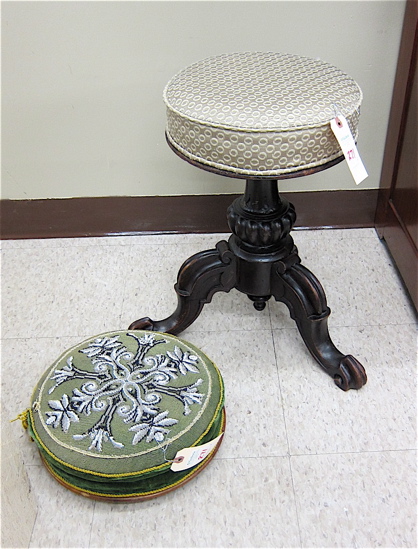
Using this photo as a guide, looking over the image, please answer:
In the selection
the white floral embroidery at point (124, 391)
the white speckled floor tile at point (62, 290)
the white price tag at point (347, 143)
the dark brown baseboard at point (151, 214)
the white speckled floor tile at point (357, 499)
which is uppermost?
the white price tag at point (347, 143)

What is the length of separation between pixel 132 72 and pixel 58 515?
1.15 m

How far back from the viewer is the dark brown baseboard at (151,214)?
178 cm

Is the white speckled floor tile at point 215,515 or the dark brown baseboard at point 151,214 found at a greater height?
the dark brown baseboard at point 151,214

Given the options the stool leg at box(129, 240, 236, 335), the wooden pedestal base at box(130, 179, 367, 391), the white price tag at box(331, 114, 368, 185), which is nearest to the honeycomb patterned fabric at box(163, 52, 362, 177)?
the white price tag at box(331, 114, 368, 185)

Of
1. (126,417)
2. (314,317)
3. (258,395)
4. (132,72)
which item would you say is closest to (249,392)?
(258,395)

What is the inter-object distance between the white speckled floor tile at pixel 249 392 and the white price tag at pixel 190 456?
130mm

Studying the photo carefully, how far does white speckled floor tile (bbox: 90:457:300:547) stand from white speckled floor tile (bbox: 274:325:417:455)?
116mm

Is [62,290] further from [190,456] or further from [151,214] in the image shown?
[190,456]

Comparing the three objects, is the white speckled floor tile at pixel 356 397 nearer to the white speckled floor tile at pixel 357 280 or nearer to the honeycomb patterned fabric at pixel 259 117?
the white speckled floor tile at pixel 357 280

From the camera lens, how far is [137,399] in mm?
1105

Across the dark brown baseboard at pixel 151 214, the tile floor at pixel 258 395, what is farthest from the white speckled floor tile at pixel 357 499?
the dark brown baseboard at pixel 151 214

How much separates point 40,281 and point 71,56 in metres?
0.65

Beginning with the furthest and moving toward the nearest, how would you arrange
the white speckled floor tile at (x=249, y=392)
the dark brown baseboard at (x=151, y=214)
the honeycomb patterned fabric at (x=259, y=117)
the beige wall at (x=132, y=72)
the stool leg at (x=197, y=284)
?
the dark brown baseboard at (x=151, y=214) → the beige wall at (x=132, y=72) → the stool leg at (x=197, y=284) → the white speckled floor tile at (x=249, y=392) → the honeycomb patterned fabric at (x=259, y=117)

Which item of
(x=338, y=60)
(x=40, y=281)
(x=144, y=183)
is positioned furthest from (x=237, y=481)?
(x=338, y=60)
